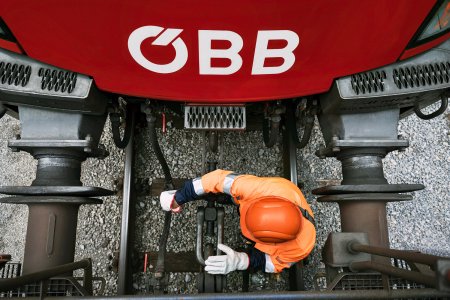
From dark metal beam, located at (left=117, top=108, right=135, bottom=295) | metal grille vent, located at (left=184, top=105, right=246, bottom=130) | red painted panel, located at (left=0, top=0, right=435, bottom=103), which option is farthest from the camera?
dark metal beam, located at (left=117, top=108, right=135, bottom=295)

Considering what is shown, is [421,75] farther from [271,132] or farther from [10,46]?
[10,46]

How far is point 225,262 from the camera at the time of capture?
7.17 feet

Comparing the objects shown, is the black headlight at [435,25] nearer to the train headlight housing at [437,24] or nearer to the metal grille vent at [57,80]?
the train headlight housing at [437,24]

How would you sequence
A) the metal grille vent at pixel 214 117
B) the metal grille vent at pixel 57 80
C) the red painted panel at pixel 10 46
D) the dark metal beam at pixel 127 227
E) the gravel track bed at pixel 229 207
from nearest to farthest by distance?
1. the red painted panel at pixel 10 46
2. the metal grille vent at pixel 57 80
3. the metal grille vent at pixel 214 117
4. the dark metal beam at pixel 127 227
5. the gravel track bed at pixel 229 207

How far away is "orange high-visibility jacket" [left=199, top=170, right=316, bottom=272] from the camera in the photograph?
2.21 meters

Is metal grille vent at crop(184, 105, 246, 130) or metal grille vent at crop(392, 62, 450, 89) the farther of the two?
metal grille vent at crop(184, 105, 246, 130)

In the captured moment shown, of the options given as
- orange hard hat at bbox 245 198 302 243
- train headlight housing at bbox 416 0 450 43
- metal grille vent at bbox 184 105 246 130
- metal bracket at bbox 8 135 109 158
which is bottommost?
orange hard hat at bbox 245 198 302 243

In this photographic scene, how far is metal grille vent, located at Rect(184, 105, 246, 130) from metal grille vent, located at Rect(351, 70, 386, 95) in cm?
56

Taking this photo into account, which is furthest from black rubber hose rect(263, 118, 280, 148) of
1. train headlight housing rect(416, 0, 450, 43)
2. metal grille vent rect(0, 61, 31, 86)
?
metal grille vent rect(0, 61, 31, 86)

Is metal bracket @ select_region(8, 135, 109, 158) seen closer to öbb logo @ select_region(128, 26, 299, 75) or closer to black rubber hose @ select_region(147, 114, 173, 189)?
black rubber hose @ select_region(147, 114, 173, 189)

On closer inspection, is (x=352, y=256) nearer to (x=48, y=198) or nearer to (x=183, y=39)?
(x=183, y=39)

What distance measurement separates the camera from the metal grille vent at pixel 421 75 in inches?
67.7

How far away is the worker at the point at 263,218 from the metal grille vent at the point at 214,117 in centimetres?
53

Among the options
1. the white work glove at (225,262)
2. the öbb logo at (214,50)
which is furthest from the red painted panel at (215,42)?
the white work glove at (225,262)
